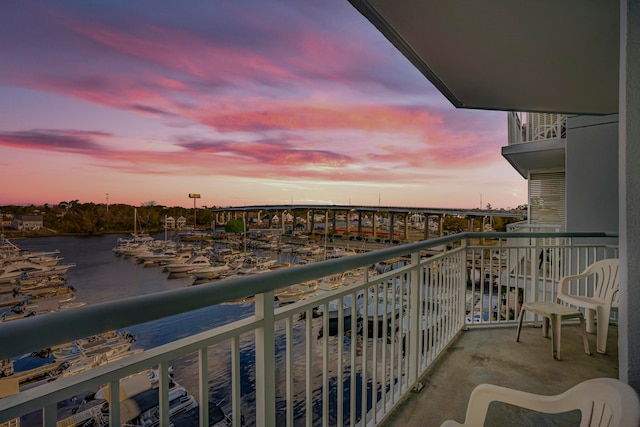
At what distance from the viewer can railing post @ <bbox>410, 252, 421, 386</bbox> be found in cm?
257

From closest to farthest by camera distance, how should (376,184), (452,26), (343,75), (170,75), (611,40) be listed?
(452,26) → (611,40) → (343,75) → (170,75) → (376,184)

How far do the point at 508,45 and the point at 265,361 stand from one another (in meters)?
2.91

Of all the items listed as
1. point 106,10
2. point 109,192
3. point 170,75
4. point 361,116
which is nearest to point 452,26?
point 106,10

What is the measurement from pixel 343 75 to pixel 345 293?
9188mm

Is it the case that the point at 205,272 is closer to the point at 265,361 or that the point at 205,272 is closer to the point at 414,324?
the point at 414,324

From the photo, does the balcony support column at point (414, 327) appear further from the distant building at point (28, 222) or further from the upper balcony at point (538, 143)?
the distant building at point (28, 222)

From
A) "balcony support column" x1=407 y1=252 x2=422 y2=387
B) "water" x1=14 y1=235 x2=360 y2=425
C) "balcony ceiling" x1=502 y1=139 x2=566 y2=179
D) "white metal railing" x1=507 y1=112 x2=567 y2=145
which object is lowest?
"water" x1=14 y1=235 x2=360 y2=425

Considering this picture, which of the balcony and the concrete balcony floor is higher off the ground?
the balcony

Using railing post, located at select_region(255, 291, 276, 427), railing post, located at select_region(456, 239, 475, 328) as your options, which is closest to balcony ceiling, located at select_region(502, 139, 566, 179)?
railing post, located at select_region(456, 239, 475, 328)

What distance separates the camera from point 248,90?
11891 millimetres

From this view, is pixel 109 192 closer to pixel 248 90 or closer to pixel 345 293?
pixel 248 90

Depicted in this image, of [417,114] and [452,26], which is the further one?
[417,114]

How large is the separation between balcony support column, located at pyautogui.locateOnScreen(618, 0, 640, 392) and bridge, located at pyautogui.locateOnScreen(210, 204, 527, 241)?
17671 mm

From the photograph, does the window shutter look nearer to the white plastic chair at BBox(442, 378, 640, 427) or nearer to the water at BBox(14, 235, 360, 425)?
the water at BBox(14, 235, 360, 425)
